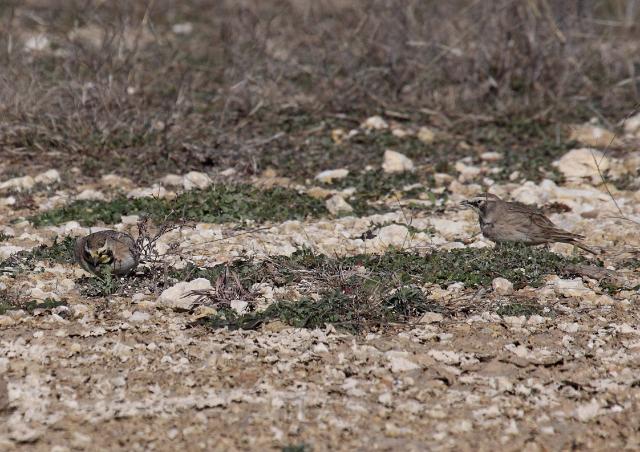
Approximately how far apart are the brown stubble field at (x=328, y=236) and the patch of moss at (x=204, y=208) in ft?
0.11

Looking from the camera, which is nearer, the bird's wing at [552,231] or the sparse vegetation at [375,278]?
the sparse vegetation at [375,278]

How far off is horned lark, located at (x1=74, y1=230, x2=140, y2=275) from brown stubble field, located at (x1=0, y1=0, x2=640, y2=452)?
10cm

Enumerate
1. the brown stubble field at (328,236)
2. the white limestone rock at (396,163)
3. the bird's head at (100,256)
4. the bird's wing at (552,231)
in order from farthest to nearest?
the white limestone rock at (396,163) → the bird's wing at (552,231) → the bird's head at (100,256) → the brown stubble field at (328,236)

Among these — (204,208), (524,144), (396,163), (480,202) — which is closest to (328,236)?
(204,208)

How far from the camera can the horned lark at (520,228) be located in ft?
25.3

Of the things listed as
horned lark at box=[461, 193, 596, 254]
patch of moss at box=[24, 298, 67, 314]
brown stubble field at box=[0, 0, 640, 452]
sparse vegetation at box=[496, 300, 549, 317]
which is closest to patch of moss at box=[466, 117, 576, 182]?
brown stubble field at box=[0, 0, 640, 452]

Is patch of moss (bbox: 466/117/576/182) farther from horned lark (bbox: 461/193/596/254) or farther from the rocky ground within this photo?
horned lark (bbox: 461/193/596/254)

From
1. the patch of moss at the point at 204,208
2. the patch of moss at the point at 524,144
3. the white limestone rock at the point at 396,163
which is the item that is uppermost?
the patch of moss at the point at 204,208

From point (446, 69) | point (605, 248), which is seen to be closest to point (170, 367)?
point (605, 248)

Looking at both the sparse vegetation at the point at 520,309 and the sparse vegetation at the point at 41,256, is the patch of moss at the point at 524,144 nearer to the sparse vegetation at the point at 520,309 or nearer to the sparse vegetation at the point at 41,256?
the sparse vegetation at the point at 520,309

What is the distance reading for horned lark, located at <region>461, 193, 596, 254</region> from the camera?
7.70 m

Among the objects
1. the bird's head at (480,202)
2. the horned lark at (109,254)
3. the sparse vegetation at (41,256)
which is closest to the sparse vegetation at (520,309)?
the bird's head at (480,202)

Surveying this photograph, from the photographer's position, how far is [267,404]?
16.6 ft

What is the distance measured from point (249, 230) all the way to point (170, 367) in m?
2.69
